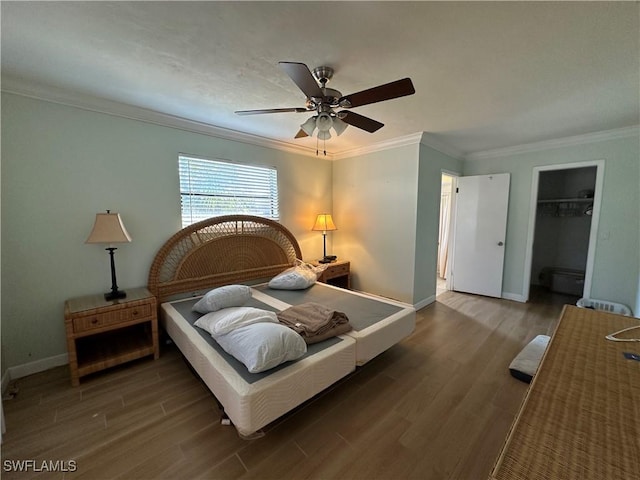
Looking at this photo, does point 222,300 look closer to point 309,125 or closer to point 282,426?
point 282,426

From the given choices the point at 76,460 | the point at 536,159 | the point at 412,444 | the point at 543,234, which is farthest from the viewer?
the point at 543,234

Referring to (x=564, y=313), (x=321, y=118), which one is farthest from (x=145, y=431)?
(x=564, y=313)

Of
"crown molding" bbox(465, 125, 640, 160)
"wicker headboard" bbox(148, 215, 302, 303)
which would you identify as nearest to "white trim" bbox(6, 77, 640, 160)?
"crown molding" bbox(465, 125, 640, 160)

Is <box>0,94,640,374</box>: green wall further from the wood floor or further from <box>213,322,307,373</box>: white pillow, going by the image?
<box>213,322,307,373</box>: white pillow

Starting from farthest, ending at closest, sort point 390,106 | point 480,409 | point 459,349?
1. point 459,349
2. point 390,106
3. point 480,409

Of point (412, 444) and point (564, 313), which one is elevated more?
point (564, 313)

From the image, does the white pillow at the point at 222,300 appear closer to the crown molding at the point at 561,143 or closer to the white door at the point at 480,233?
the white door at the point at 480,233

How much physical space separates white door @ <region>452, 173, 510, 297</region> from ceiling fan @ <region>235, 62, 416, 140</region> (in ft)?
9.80

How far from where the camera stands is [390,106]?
247 cm

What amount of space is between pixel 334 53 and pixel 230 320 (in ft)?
6.47

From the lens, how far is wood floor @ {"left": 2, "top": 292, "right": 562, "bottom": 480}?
56.5 inches

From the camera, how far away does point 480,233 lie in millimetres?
4316

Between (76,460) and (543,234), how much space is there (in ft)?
22.3

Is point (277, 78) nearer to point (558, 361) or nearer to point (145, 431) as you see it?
point (558, 361)
